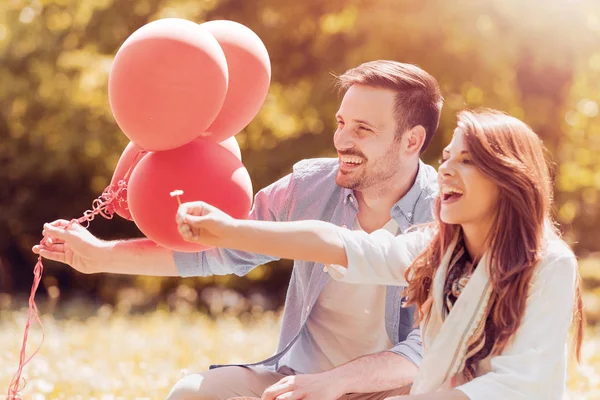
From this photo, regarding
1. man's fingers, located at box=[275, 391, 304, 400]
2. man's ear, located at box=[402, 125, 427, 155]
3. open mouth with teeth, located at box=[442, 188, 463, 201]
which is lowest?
man's fingers, located at box=[275, 391, 304, 400]

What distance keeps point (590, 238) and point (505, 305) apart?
849cm

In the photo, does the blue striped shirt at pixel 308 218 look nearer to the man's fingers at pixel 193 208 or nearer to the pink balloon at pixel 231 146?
the pink balloon at pixel 231 146

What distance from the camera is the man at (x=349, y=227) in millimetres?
2807

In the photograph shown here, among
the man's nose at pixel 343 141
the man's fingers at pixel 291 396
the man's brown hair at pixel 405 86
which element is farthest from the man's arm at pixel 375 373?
the man's brown hair at pixel 405 86

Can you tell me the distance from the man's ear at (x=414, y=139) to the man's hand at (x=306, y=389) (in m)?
0.88

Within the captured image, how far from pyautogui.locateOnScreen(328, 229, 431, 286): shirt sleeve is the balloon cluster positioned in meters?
0.41

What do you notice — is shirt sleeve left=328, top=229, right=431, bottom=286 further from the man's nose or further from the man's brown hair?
the man's brown hair

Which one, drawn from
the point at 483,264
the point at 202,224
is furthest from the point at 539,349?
the point at 202,224

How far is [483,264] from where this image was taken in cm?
224

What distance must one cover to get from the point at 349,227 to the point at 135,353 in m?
3.00

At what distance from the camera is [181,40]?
7.95 ft

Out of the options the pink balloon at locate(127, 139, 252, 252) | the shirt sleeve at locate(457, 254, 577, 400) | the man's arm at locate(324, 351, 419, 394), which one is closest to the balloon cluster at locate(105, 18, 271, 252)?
the pink balloon at locate(127, 139, 252, 252)

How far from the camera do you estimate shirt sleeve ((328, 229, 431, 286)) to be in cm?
221

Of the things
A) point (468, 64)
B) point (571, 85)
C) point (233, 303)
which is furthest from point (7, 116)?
point (571, 85)
